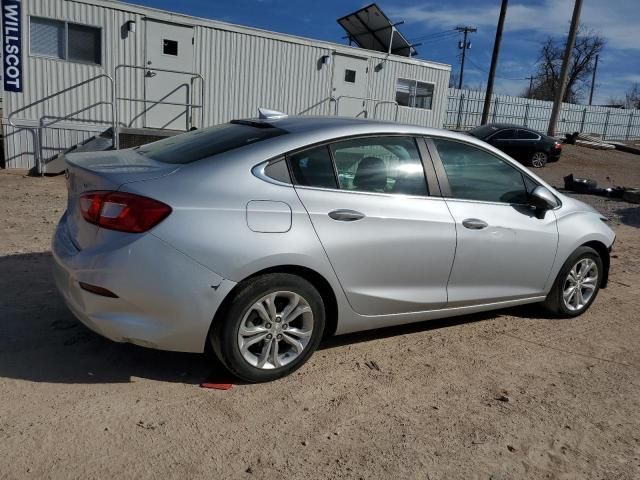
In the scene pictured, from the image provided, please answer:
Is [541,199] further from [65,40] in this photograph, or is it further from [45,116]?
[65,40]

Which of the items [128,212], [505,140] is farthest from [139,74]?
[505,140]

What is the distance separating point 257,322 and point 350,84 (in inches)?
554

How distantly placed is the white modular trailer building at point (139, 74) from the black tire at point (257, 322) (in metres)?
9.92

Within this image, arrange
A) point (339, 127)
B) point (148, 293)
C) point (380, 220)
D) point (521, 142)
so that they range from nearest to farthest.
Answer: point (148, 293) → point (380, 220) → point (339, 127) → point (521, 142)

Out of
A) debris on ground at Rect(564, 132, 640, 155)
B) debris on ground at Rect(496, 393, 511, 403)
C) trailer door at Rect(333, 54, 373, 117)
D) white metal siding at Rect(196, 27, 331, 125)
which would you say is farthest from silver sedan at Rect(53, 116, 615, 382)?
debris on ground at Rect(564, 132, 640, 155)

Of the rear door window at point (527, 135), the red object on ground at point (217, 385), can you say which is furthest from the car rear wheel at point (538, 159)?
the red object on ground at point (217, 385)

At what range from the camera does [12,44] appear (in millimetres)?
11500

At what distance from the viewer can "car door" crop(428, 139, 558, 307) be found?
3861 mm

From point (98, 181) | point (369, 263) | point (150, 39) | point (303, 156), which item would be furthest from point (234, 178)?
point (150, 39)

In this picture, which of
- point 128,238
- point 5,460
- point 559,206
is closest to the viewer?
point 5,460

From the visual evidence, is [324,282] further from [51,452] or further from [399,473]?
[51,452]

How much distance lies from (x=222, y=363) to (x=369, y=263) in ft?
3.47

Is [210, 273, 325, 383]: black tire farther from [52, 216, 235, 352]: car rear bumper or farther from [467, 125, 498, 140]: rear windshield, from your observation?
[467, 125, 498, 140]: rear windshield

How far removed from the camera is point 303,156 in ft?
10.9
